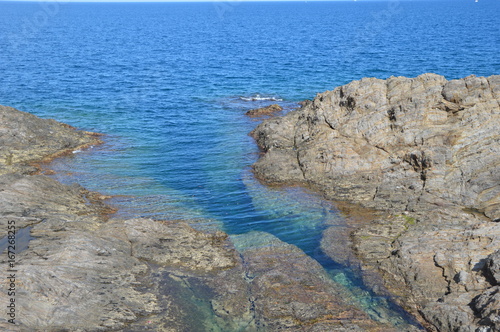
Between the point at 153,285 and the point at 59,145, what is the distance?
956 inches

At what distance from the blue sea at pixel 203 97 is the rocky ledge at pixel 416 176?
5.50ft

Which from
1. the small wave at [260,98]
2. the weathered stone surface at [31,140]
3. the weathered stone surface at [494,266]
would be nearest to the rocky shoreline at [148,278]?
the weathered stone surface at [494,266]

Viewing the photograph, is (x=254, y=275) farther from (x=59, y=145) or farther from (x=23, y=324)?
(x=59, y=145)

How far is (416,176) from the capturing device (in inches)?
1200

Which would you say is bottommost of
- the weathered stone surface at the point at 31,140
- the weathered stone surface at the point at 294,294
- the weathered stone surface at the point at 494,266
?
the weathered stone surface at the point at 294,294

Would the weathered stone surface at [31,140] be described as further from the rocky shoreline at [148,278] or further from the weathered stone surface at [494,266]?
the weathered stone surface at [494,266]

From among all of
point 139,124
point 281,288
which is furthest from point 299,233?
point 139,124

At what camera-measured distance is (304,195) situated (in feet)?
103

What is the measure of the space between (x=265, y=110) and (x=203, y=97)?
514 inches

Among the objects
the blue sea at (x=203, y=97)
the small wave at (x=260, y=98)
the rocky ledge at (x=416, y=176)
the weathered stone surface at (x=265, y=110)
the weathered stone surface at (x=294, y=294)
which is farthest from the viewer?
the small wave at (x=260, y=98)

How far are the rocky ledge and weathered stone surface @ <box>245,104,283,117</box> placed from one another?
36.0 feet

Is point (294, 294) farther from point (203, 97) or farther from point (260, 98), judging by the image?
point (203, 97)

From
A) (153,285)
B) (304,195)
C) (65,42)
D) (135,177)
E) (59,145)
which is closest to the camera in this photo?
(153,285)

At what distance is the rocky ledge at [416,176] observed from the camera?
67.1 ft
